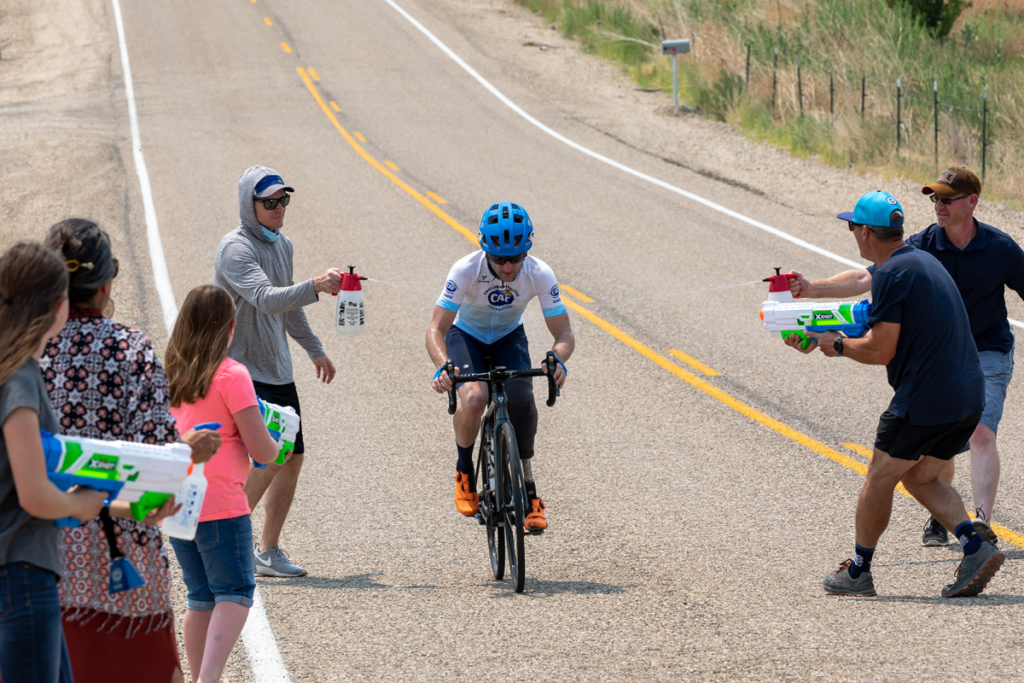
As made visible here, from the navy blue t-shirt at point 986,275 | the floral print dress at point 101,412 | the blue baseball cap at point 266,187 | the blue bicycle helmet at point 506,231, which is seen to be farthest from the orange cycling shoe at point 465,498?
the floral print dress at point 101,412

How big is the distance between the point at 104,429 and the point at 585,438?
5941mm

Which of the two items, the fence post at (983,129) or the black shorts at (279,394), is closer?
the black shorts at (279,394)

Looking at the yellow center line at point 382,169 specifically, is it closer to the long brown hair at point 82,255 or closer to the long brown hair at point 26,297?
the long brown hair at point 82,255

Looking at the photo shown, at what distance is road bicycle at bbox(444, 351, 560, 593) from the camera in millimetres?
6484

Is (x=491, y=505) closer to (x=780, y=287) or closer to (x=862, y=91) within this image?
(x=780, y=287)

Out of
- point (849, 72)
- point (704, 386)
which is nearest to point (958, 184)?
point (704, 386)

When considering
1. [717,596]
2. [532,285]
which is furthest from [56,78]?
[717,596]

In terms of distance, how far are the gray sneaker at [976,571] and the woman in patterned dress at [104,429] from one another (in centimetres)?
424

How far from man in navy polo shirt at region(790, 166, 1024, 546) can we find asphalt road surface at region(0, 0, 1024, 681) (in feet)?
1.32

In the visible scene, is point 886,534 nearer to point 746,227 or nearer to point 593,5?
point 746,227

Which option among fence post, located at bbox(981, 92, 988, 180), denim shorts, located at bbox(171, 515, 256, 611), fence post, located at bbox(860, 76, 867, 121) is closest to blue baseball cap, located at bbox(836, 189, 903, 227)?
denim shorts, located at bbox(171, 515, 256, 611)

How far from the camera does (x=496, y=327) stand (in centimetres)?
735

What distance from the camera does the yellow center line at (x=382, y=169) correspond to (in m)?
17.0

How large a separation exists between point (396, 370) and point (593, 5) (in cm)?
2320
